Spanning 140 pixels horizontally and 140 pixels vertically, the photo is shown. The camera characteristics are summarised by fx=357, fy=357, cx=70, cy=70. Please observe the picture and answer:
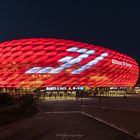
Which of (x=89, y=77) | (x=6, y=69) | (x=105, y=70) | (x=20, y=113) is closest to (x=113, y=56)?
(x=105, y=70)

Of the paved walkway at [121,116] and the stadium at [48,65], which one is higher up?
the stadium at [48,65]

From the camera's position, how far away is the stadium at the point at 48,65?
86375mm

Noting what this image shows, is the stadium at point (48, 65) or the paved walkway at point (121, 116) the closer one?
the paved walkway at point (121, 116)

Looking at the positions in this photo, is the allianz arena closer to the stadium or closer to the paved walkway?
the stadium

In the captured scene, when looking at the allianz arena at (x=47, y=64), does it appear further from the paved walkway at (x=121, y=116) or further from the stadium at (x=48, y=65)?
the paved walkway at (x=121, y=116)

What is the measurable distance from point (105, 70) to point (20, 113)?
72.8m

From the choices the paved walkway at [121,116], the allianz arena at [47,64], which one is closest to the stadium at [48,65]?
the allianz arena at [47,64]

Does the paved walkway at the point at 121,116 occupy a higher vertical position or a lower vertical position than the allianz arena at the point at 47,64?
lower

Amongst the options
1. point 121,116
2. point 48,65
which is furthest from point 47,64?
point 121,116

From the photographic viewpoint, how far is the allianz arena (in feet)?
283

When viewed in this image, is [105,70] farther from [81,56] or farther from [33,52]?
[33,52]

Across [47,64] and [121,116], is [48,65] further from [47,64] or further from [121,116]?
[121,116]

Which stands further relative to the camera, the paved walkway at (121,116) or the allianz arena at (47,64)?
the allianz arena at (47,64)

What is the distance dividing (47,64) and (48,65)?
344 mm
